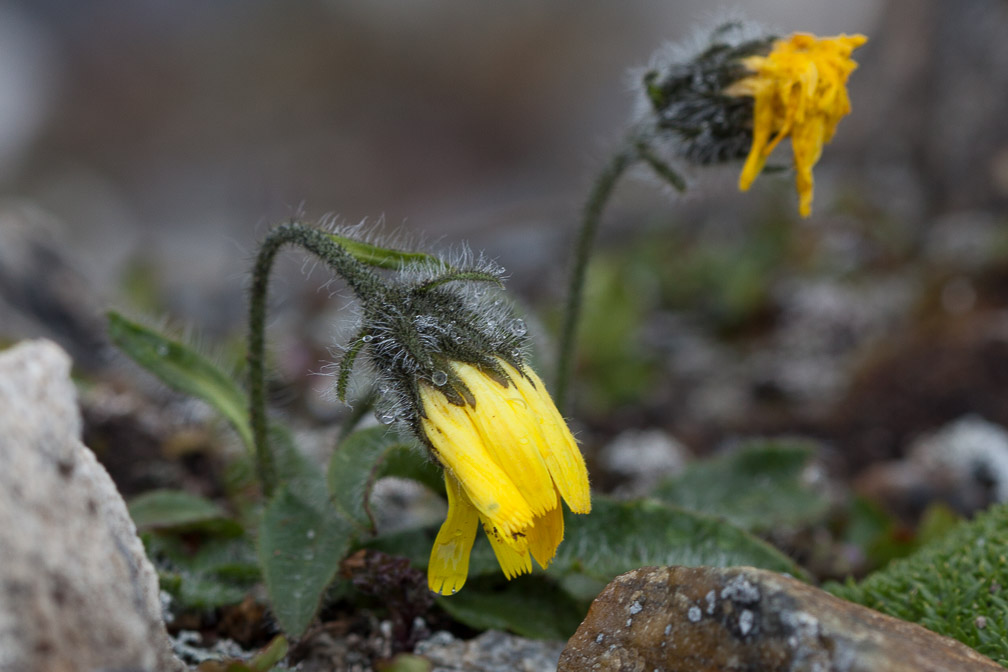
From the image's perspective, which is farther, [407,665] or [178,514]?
[178,514]

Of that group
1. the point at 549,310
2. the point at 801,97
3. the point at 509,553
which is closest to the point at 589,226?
the point at 801,97

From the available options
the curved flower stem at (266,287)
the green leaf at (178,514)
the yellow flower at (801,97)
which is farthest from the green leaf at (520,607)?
the yellow flower at (801,97)

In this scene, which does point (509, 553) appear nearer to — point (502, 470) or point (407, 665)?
point (502, 470)

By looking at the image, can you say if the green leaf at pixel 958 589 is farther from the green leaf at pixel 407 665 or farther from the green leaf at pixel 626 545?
the green leaf at pixel 407 665

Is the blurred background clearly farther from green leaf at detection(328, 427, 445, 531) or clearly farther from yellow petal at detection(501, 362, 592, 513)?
yellow petal at detection(501, 362, 592, 513)

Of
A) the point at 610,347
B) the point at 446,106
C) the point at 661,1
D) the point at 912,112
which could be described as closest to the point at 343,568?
the point at 610,347
